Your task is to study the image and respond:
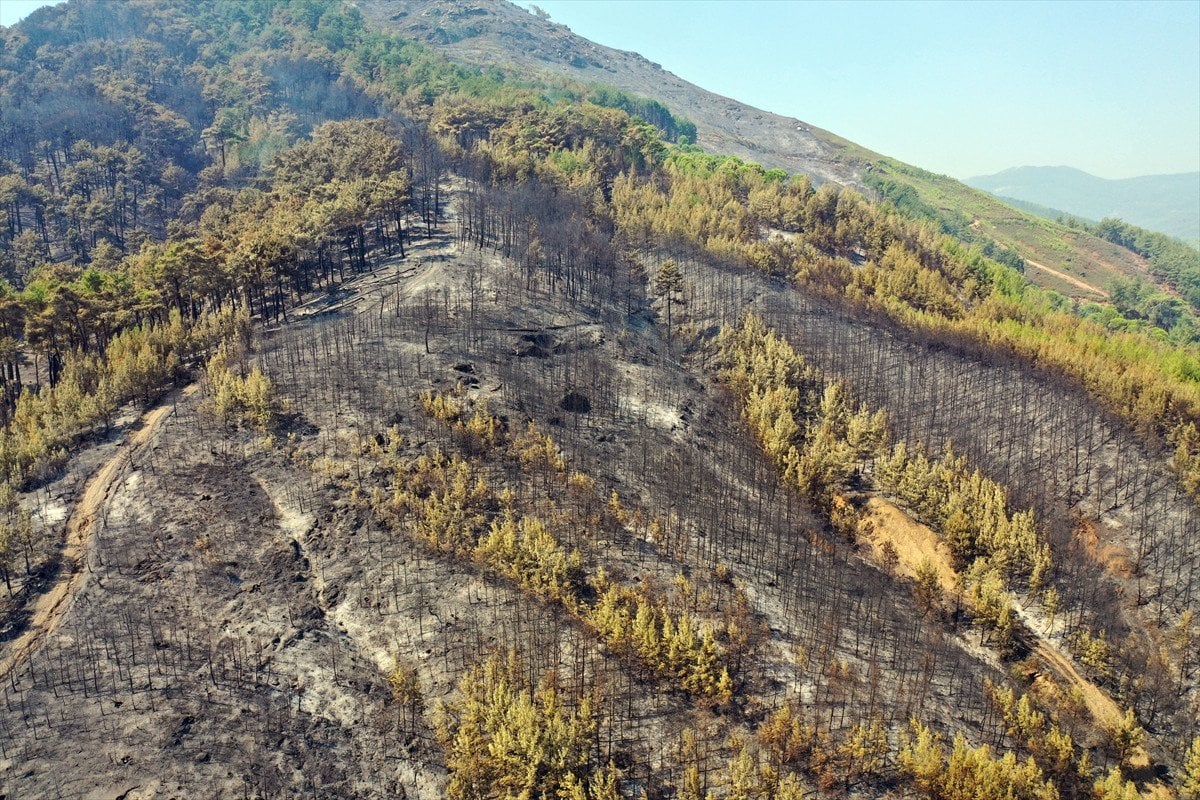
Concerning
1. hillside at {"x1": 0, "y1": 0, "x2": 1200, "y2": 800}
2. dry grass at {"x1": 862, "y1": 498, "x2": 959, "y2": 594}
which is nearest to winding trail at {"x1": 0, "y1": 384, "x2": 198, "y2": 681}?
hillside at {"x1": 0, "y1": 0, "x2": 1200, "y2": 800}

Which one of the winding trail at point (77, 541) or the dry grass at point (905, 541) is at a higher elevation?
the dry grass at point (905, 541)

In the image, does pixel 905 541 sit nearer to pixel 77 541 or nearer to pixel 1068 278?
pixel 77 541

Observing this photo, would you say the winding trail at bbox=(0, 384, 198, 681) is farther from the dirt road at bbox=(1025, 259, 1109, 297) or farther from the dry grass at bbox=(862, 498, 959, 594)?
the dirt road at bbox=(1025, 259, 1109, 297)

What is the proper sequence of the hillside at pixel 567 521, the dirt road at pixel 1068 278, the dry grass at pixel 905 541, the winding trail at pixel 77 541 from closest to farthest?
the hillside at pixel 567 521, the winding trail at pixel 77 541, the dry grass at pixel 905 541, the dirt road at pixel 1068 278

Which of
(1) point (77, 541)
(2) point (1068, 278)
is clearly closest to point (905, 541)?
(1) point (77, 541)

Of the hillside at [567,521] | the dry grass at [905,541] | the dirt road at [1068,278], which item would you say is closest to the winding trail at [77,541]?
the hillside at [567,521]

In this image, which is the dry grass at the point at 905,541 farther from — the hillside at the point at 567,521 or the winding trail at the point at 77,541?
the winding trail at the point at 77,541

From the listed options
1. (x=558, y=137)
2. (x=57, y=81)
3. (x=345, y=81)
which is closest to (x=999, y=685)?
(x=558, y=137)
